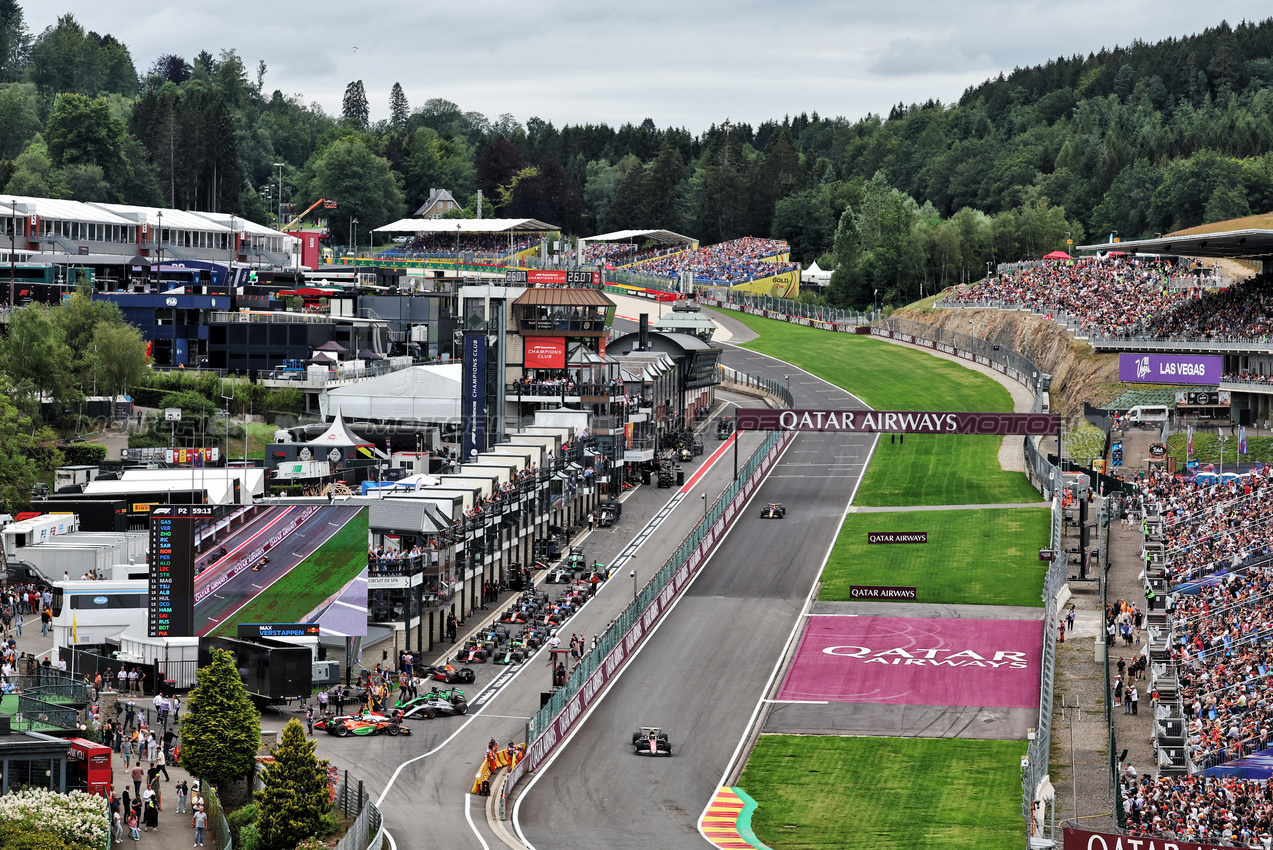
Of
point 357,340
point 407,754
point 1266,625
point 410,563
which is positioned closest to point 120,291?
point 357,340

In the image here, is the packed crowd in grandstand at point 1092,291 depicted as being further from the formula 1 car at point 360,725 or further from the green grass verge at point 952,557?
the formula 1 car at point 360,725

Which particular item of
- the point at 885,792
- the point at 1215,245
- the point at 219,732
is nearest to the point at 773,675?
the point at 885,792

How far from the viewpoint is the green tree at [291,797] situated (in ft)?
135

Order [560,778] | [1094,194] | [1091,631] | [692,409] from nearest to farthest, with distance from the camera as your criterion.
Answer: [560,778] → [1091,631] → [692,409] → [1094,194]

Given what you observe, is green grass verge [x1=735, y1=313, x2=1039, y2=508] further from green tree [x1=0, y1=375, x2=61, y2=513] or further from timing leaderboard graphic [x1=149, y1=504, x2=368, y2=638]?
green tree [x1=0, y1=375, x2=61, y2=513]

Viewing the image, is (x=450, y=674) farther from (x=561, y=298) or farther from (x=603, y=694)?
(x=561, y=298)

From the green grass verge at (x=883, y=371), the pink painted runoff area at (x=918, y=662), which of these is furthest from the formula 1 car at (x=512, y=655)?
the green grass verge at (x=883, y=371)

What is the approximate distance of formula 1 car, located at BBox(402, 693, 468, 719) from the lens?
2283 inches

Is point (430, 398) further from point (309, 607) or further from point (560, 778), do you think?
point (560, 778)

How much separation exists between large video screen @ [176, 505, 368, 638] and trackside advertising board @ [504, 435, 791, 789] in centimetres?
857

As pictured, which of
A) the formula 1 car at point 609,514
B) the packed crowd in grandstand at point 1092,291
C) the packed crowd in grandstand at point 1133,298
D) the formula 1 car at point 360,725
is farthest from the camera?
the packed crowd in grandstand at point 1092,291

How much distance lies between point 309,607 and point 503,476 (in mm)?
19646

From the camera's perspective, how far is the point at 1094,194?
179m

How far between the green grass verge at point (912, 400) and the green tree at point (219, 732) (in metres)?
51.3
